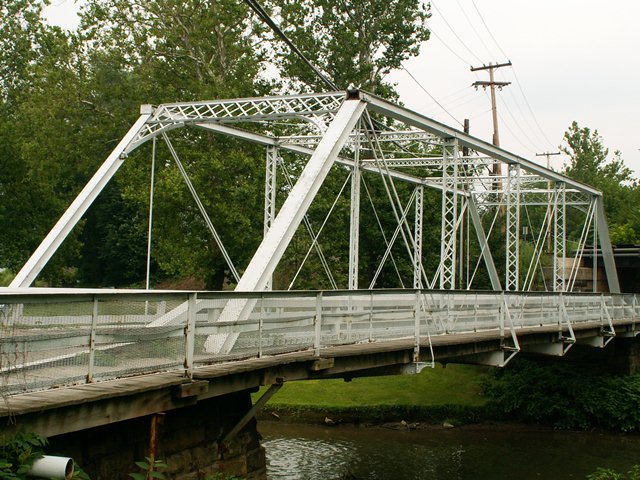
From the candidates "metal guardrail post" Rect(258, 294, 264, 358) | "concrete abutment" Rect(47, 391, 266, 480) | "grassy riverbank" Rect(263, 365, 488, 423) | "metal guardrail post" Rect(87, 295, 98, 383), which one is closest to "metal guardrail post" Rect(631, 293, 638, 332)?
"grassy riverbank" Rect(263, 365, 488, 423)

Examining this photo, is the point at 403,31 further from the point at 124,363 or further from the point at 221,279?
the point at 124,363

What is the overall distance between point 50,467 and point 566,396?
23775 mm

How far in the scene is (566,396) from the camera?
92.2 ft

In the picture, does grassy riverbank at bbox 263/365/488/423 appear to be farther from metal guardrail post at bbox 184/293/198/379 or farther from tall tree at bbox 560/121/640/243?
tall tree at bbox 560/121/640/243

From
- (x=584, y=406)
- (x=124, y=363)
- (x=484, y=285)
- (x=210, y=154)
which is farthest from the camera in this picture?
(x=484, y=285)

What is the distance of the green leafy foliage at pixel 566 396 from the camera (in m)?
27.0

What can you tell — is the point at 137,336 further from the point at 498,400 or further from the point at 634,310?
the point at 634,310

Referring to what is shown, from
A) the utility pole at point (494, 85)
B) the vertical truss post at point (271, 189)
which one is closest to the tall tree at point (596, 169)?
the utility pole at point (494, 85)

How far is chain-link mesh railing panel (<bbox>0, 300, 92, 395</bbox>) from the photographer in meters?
7.38

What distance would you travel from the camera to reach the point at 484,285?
42.7m

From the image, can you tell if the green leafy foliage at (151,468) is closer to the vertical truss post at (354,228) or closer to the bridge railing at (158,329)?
the bridge railing at (158,329)

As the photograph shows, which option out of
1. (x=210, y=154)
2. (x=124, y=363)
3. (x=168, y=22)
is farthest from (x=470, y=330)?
(x=168, y=22)

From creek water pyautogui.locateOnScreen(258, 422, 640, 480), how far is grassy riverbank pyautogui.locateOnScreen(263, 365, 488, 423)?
3.01ft

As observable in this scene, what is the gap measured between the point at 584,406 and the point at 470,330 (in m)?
11.6
